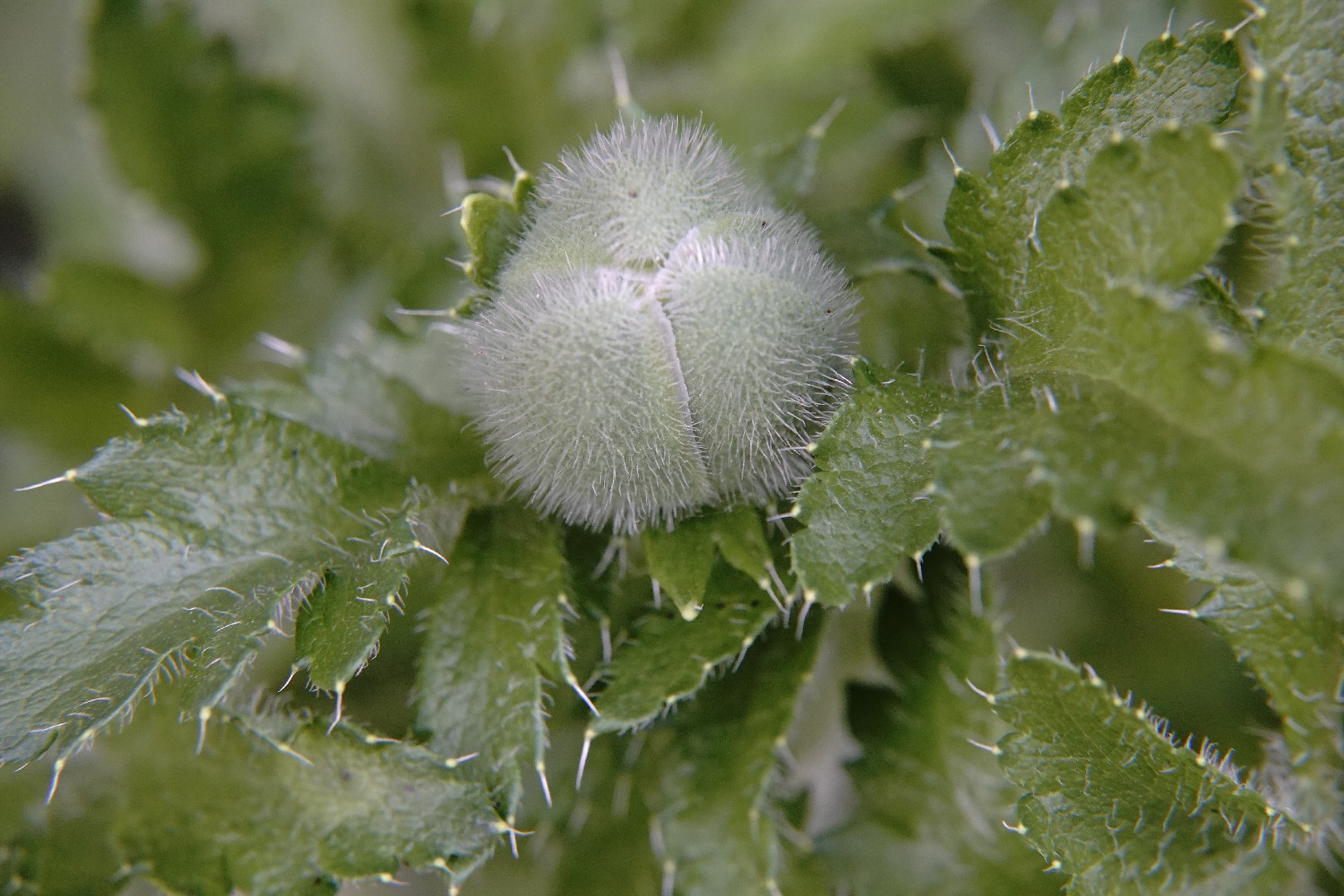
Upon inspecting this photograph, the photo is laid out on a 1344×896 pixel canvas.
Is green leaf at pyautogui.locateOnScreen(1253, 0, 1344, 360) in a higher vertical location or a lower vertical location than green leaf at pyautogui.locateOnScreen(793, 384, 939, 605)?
higher

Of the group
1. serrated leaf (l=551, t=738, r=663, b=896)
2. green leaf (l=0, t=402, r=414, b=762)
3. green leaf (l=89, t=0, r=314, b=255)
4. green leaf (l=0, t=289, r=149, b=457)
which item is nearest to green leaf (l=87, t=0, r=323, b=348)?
green leaf (l=89, t=0, r=314, b=255)

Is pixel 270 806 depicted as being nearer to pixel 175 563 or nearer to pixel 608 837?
pixel 175 563

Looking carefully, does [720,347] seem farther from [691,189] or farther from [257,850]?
[257,850]

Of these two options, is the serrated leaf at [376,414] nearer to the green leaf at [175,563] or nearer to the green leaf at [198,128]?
the green leaf at [175,563]

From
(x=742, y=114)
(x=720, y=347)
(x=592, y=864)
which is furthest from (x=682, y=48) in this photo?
(x=592, y=864)

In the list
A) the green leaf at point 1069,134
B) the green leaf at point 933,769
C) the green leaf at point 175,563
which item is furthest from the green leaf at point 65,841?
the green leaf at point 1069,134

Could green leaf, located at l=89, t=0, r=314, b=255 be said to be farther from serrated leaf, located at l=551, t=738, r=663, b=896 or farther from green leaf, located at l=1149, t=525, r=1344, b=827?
green leaf, located at l=1149, t=525, r=1344, b=827
